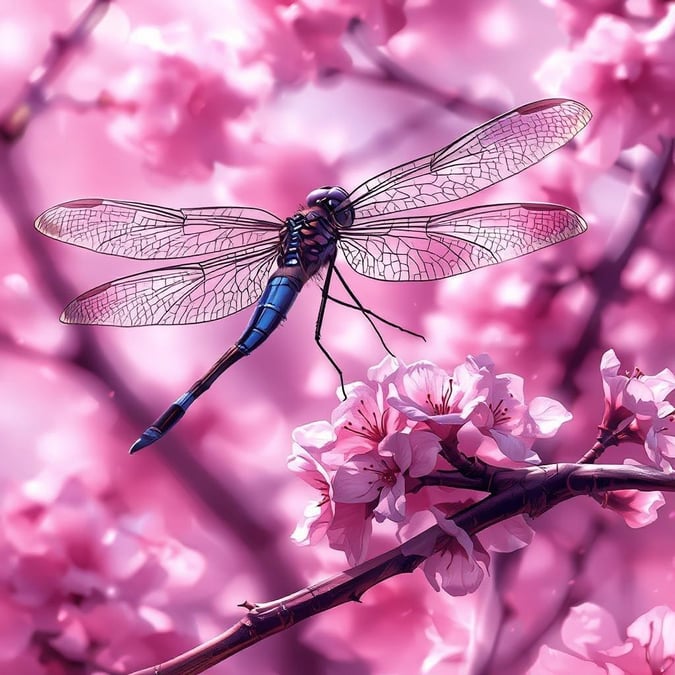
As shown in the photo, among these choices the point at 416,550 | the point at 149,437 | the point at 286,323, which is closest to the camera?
the point at 416,550

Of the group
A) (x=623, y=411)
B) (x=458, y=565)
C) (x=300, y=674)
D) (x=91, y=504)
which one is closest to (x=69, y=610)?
(x=91, y=504)

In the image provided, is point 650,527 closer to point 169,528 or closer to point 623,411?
point 623,411

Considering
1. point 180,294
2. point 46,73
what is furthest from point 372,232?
point 46,73

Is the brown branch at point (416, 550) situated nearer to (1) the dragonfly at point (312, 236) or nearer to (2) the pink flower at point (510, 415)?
(2) the pink flower at point (510, 415)

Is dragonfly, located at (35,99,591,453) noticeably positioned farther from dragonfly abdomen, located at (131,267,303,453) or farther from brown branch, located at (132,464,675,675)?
brown branch, located at (132,464,675,675)

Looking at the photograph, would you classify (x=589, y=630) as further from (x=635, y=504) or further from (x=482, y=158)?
(x=482, y=158)

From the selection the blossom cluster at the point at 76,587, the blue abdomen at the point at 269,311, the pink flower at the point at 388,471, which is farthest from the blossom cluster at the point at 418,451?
the blossom cluster at the point at 76,587

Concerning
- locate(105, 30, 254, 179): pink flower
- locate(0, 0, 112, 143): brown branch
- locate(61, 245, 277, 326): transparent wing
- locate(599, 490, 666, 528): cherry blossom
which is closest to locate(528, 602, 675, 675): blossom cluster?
locate(599, 490, 666, 528): cherry blossom
